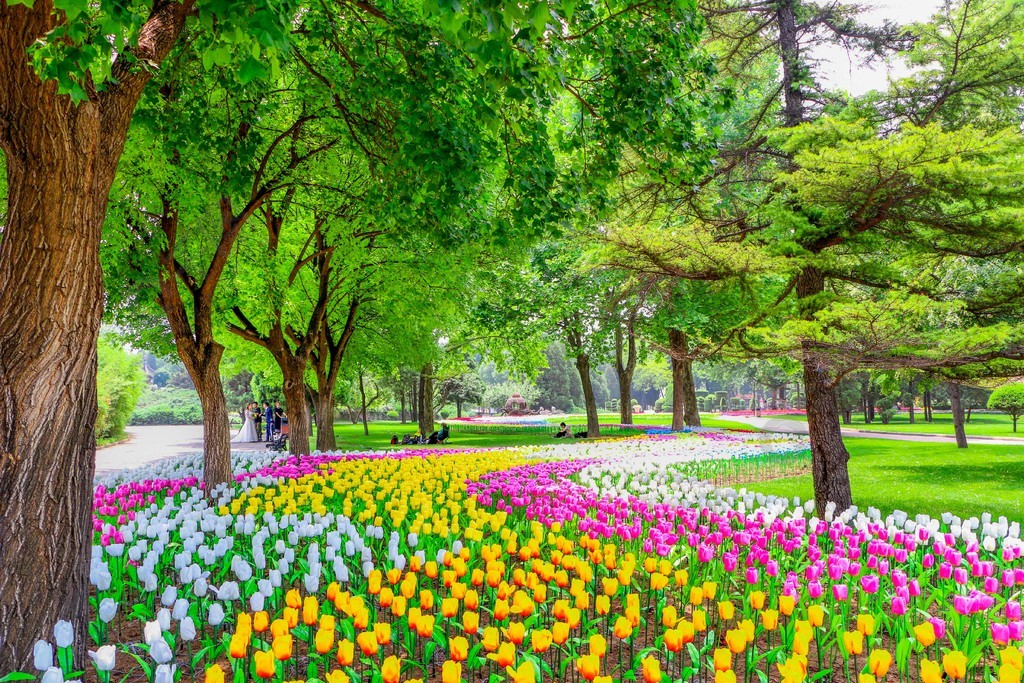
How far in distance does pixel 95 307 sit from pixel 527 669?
10.4 ft

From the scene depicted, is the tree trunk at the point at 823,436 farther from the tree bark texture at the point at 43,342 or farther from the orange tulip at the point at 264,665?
the tree bark texture at the point at 43,342

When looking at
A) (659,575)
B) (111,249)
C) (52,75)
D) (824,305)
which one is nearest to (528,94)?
(52,75)

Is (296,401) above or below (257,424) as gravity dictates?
above

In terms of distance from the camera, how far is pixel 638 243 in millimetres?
7141

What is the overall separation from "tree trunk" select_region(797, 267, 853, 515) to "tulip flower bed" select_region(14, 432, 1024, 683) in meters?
1.72

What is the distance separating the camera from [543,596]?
369 cm

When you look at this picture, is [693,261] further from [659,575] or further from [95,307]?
[95,307]

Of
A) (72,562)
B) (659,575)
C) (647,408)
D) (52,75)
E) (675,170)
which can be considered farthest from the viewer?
(647,408)

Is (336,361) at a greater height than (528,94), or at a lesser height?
lesser

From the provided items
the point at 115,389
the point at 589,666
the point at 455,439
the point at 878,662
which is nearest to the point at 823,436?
the point at 878,662

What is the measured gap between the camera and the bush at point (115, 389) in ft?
85.6

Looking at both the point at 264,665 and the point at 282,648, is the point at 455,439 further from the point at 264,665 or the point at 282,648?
the point at 264,665

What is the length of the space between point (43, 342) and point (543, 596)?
10.2 feet

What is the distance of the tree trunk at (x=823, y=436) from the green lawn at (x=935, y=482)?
1.55 meters
